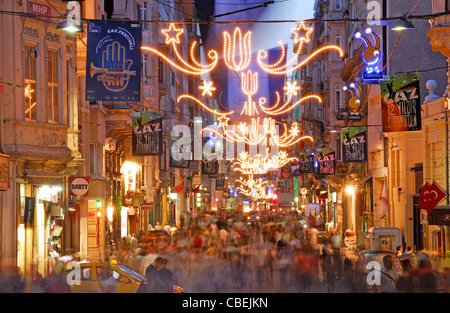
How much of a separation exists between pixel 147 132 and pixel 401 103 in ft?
48.5

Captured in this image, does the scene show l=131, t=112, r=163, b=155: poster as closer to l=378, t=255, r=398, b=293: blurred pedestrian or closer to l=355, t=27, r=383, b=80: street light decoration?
l=355, t=27, r=383, b=80: street light decoration

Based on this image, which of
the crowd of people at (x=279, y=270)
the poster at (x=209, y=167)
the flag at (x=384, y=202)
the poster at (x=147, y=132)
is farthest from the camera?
the poster at (x=209, y=167)

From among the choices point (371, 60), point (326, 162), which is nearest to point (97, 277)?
point (371, 60)

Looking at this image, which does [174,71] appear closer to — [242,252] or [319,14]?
[319,14]

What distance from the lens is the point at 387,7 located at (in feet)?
130

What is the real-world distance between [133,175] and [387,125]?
25262 mm

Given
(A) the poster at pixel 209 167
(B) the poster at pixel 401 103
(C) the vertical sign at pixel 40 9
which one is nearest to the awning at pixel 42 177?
(C) the vertical sign at pixel 40 9

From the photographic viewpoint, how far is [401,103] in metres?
25.3

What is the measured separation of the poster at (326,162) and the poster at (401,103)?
69.3 feet

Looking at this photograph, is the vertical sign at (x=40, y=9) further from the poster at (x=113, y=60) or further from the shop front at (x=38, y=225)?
the shop front at (x=38, y=225)

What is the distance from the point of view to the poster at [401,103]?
2480 cm

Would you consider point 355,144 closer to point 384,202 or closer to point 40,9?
point 384,202

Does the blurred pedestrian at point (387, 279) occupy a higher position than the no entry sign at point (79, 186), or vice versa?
the no entry sign at point (79, 186)
